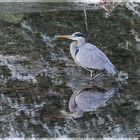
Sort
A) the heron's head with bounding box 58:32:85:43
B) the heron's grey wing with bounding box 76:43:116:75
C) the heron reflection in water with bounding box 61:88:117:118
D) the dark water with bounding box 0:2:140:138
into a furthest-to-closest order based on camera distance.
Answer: the heron's head with bounding box 58:32:85:43, the heron's grey wing with bounding box 76:43:116:75, the heron reflection in water with bounding box 61:88:117:118, the dark water with bounding box 0:2:140:138

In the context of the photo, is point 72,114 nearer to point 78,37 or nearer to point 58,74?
point 58,74

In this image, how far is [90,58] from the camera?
298cm

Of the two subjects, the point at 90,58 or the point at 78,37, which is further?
the point at 78,37

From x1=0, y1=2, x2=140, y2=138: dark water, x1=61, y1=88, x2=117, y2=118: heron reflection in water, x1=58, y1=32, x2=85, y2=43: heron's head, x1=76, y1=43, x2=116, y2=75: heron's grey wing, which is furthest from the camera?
x1=58, y1=32, x2=85, y2=43: heron's head

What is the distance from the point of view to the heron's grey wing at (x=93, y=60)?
2969mm

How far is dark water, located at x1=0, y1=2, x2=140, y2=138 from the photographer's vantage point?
250 cm

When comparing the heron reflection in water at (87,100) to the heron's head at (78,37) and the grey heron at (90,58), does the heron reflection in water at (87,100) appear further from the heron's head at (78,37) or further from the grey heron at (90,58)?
the heron's head at (78,37)

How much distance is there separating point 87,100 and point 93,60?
0.34 meters

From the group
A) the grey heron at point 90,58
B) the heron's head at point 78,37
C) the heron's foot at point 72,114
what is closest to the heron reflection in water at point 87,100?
the heron's foot at point 72,114

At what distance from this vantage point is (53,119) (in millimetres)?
2547

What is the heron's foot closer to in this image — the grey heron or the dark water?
the dark water

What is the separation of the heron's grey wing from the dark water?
69 mm

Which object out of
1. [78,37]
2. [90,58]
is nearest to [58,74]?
[90,58]

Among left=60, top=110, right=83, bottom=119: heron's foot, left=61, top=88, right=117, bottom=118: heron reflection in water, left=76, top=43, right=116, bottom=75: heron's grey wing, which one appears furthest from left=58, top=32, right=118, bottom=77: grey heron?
left=60, top=110, right=83, bottom=119: heron's foot
